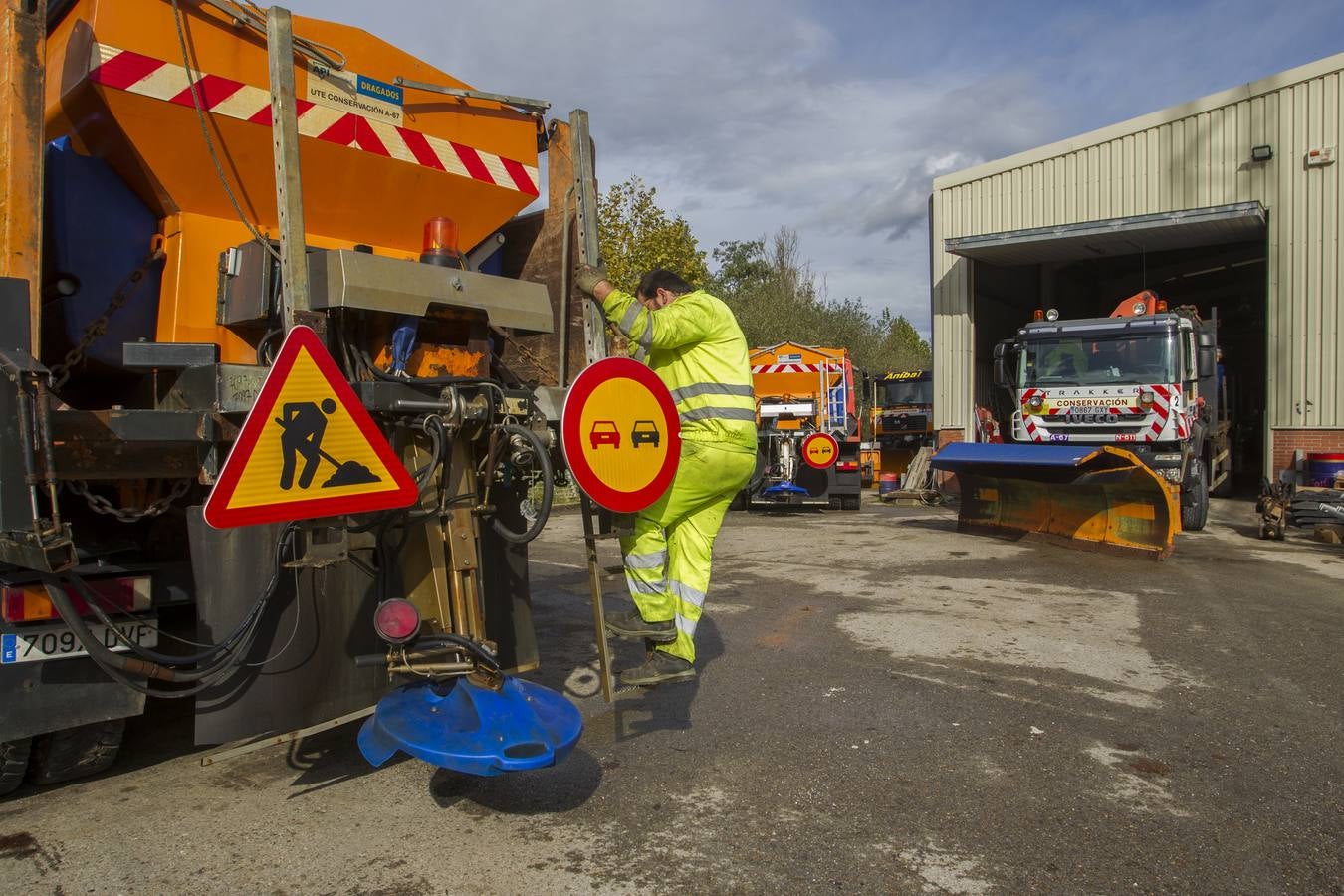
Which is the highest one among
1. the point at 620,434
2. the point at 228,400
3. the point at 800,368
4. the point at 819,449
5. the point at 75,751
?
the point at 800,368

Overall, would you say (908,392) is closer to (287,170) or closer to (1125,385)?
(1125,385)

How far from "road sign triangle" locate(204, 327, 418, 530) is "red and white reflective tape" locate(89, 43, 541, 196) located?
1.17m

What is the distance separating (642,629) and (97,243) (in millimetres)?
2284

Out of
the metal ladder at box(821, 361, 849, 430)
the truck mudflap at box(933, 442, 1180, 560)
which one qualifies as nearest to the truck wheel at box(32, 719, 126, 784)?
the truck mudflap at box(933, 442, 1180, 560)

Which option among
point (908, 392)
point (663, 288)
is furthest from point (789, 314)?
point (663, 288)

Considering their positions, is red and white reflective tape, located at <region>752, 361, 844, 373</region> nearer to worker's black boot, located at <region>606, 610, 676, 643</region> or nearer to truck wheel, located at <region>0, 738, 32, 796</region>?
worker's black boot, located at <region>606, 610, 676, 643</region>

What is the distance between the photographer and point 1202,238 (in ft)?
52.8

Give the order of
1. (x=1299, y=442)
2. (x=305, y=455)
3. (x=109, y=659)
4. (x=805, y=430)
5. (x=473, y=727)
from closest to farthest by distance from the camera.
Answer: (x=305, y=455) < (x=473, y=727) < (x=109, y=659) < (x=1299, y=442) < (x=805, y=430)

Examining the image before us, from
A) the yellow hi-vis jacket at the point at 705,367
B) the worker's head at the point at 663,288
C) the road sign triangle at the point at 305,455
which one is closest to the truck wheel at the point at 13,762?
the road sign triangle at the point at 305,455

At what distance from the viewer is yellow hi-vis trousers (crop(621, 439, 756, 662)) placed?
337 centimetres

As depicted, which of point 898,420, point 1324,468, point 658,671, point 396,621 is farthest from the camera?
point 898,420

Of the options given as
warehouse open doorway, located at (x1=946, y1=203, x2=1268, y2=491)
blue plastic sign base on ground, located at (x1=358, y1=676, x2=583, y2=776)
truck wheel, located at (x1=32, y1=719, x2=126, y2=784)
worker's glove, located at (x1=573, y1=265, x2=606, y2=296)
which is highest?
warehouse open doorway, located at (x1=946, y1=203, x2=1268, y2=491)

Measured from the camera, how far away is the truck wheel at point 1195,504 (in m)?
11.8

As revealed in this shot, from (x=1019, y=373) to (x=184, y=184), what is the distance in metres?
10.9
